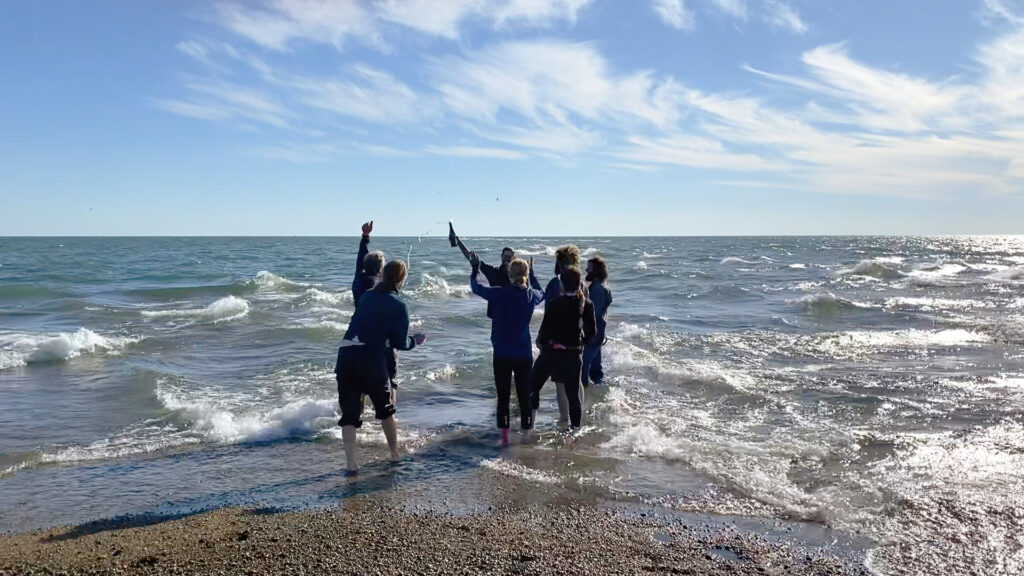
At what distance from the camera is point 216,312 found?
18766mm

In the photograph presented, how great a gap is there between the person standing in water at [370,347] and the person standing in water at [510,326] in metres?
1.01

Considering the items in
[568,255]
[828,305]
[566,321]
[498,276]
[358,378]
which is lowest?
[828,305]

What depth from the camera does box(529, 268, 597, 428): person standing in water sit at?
6.81m

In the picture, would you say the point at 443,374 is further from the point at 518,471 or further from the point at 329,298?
the point at 329,298

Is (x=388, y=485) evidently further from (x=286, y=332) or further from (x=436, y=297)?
(x=436, y=297)

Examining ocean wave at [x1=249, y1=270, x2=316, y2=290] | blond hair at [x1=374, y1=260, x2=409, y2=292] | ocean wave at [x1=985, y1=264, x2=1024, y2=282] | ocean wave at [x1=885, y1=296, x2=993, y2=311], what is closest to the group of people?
blond hair at [x1=374, y1=260, x2=409, y2=292]

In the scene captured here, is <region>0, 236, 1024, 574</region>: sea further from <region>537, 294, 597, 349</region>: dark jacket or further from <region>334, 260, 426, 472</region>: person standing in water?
<region>537, 294, 597, 349</region>: dark jacket

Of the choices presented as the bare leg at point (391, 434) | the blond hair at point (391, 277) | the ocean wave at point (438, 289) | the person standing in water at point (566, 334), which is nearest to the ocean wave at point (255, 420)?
the bare leg at point (391, 434)

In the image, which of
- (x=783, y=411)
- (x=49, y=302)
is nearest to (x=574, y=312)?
(x=783, y=411)

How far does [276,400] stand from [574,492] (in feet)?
16.7

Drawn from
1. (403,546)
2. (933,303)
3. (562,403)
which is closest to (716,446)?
(562,403)

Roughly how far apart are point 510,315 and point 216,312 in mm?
14360

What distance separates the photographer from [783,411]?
8289 millimetres

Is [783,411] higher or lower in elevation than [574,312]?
lower
